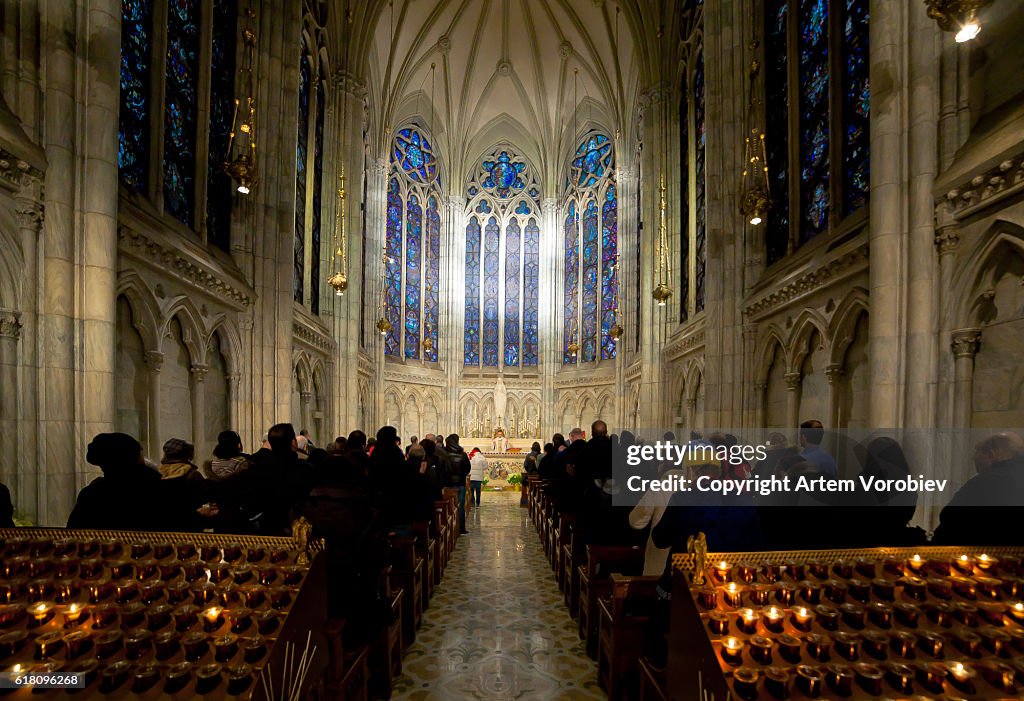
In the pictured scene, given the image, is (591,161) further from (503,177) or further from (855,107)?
(855,107)

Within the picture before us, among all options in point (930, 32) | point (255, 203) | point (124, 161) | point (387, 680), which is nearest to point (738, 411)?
point (930, 32)

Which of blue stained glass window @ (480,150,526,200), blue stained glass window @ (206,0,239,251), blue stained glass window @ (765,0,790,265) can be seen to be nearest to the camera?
blue stained glass window @ (206,0,239,251)

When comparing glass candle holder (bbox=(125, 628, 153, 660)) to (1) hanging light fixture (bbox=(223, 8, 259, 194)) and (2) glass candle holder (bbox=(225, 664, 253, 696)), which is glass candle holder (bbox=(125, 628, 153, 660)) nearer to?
(2) glass candle holder (bbox=(225, 664, 253, 696))

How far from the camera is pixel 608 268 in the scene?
24.4 m

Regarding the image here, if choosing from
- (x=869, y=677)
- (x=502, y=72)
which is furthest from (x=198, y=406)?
(x=502, y=72)

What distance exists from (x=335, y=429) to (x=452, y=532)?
7.89 meters

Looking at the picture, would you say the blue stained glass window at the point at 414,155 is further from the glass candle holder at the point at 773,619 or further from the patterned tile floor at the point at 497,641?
the glass candle holder at the point at 773,619

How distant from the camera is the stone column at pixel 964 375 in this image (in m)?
5.14

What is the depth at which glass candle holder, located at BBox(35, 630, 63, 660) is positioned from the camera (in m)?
2.04

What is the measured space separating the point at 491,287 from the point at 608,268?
235 inches

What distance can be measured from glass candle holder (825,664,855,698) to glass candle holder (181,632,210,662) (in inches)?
91.5

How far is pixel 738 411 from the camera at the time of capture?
35.7ft

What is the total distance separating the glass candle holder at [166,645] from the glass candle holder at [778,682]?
220 centimetres

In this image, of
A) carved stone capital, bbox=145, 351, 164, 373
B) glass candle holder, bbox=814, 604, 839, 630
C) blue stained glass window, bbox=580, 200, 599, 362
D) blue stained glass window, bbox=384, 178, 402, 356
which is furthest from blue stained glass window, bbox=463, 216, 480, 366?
glass candle holder, bbox=814, 604, 839, 630
